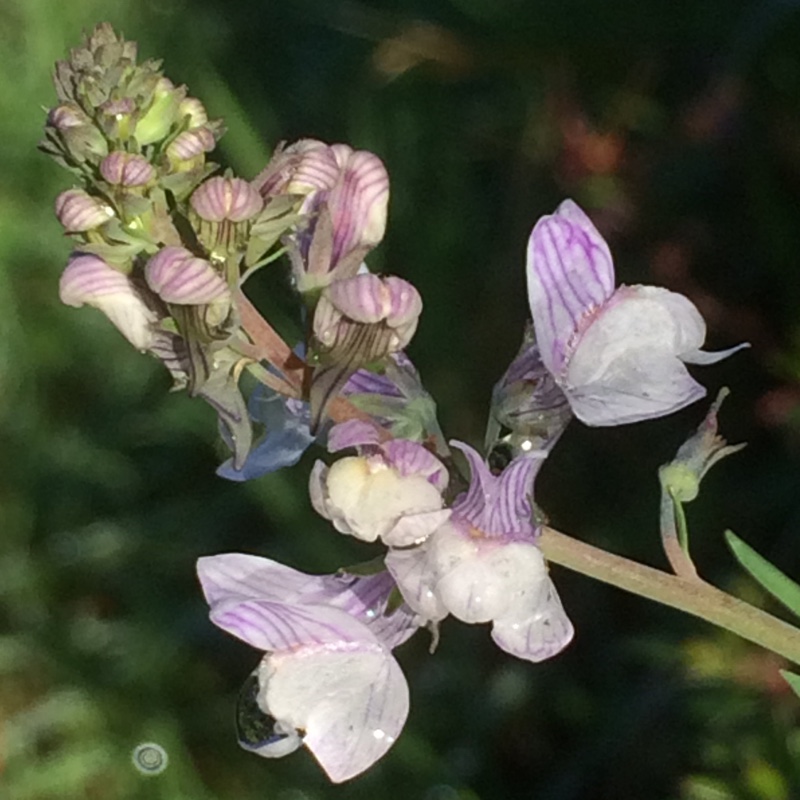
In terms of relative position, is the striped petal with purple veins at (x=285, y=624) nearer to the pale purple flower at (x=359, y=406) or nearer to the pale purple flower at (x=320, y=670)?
the pale purple flower at (x=320, y=670)

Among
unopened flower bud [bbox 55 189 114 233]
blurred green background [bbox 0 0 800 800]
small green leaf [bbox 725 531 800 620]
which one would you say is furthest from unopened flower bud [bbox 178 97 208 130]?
blurred green background [bbox 0 0 800 800]

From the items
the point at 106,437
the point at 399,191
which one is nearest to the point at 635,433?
the point at 399,191

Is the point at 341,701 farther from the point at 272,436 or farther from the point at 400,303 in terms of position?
the point at 400,303

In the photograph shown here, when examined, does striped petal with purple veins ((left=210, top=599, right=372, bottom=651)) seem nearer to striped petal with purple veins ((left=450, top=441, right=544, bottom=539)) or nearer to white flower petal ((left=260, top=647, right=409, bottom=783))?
white flower petal ((left=260, top=647, right=409, bottom=783))

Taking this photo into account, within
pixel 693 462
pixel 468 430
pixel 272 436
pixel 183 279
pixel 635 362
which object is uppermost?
pixel 183 279

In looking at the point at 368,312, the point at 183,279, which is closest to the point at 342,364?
the point at 368,312

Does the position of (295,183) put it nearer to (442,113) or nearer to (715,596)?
(715,596)
